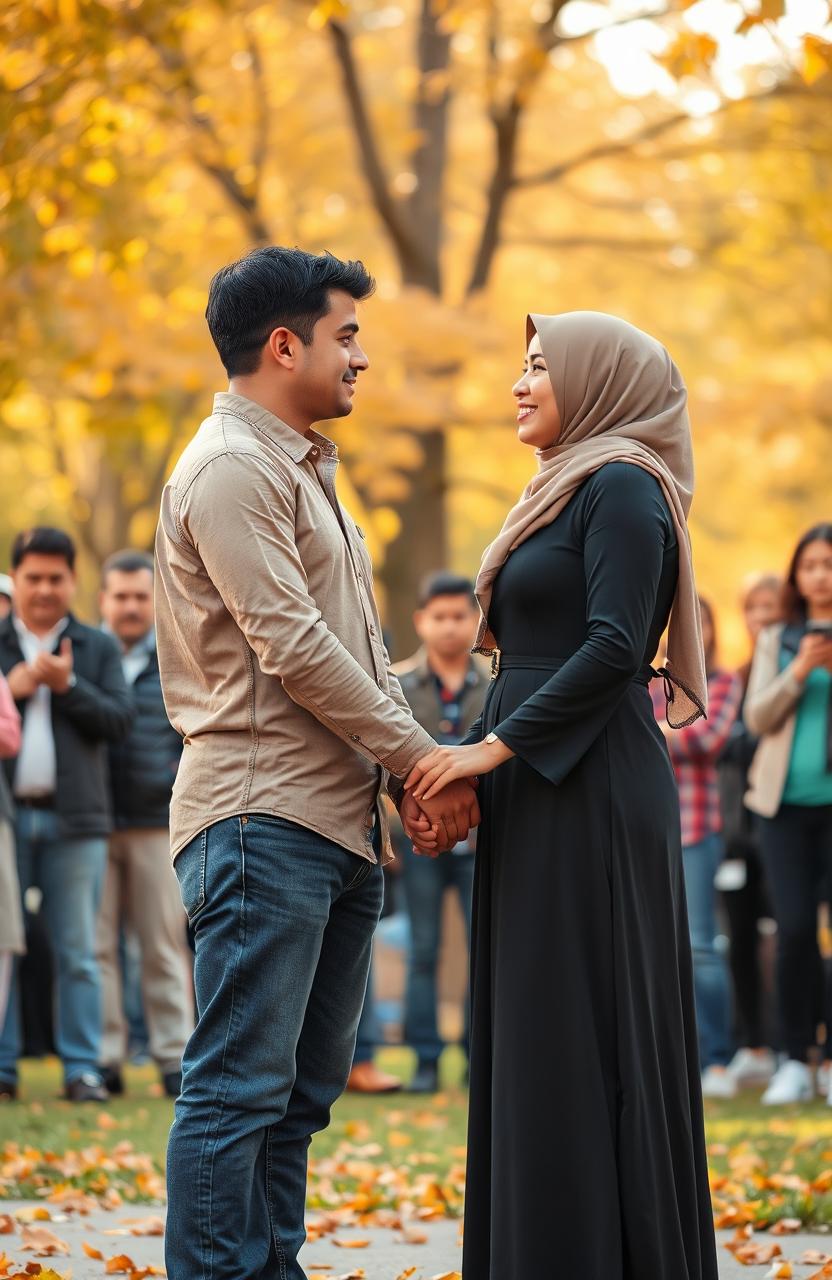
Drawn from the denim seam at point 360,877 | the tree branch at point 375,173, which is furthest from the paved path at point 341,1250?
the tree branch at point 375,173

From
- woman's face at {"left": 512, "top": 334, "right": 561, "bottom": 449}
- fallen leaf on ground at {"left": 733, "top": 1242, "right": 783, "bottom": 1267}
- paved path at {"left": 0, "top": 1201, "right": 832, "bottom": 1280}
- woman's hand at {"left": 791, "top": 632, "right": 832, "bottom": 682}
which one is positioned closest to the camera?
woman's face at {"left": 512, "top": 334, "right": 561, "bottom": 449}

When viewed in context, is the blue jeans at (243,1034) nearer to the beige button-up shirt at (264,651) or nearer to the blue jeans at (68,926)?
the beige button-up shirt at (264,651)

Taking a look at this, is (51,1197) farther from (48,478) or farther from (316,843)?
(48,478)

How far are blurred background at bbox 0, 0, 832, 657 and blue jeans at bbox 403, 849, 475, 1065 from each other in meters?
3.60

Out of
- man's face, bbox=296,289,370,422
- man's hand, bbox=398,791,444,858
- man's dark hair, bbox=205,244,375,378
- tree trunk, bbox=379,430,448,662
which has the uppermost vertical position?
tree trunk, bbox=379,430,448,662

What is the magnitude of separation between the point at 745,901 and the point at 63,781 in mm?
3980

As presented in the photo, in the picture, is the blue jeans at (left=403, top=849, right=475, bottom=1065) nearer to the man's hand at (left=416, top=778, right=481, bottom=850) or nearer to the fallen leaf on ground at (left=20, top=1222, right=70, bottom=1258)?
the fallen leaf on ground at (left=20, top=1222, right=70, bottom=1258)

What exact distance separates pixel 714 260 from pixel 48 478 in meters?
12.8

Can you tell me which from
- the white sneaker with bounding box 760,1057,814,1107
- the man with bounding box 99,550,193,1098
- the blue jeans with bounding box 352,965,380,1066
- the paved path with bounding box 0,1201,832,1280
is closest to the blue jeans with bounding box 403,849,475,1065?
the blue jeans with bounding box 352,965,380,1066

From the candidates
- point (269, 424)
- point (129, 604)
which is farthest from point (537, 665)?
point (129, 604)

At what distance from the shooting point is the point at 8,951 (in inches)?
298

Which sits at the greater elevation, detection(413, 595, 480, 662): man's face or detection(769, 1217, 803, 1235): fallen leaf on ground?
detection(413, 595, 480, 662): man's face

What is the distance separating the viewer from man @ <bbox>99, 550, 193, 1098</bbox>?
27.8ft

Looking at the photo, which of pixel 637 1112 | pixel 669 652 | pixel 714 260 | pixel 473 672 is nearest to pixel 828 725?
pixel 473 672
